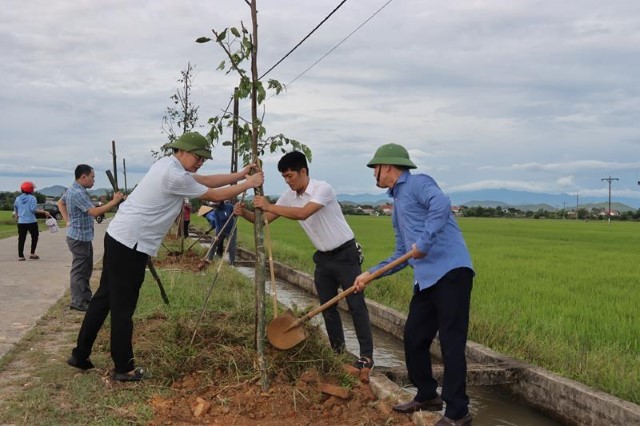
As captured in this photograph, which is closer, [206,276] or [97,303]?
[97,303]

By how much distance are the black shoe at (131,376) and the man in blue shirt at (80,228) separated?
2.99 m

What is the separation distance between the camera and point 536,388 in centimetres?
450

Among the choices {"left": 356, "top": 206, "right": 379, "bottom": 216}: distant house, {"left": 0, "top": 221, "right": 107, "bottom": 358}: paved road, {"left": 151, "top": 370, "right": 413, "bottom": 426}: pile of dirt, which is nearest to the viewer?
{"left": 151, "top": 370, "right": 413, "bottom": 426}: pile of dirt

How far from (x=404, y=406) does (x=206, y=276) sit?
6.47 metres

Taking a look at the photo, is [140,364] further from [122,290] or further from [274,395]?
[274,395]

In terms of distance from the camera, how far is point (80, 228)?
7.09m

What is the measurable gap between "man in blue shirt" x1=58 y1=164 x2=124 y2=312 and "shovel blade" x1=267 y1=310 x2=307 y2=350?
3541mm

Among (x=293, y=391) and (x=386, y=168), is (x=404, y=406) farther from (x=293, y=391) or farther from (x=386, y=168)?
(x=386, y=168)

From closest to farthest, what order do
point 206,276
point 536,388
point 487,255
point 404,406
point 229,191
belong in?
point 404,406 < point 229,191 < point 536,388 < point 206,276 < point 487,255

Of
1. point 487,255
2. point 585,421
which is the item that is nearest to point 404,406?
point 585,421

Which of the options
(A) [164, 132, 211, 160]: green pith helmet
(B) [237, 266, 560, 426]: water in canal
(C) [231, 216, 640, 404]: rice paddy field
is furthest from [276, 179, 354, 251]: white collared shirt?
(C) [231, 216, 640, 404]: rice paddy field

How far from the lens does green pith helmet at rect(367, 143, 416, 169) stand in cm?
374

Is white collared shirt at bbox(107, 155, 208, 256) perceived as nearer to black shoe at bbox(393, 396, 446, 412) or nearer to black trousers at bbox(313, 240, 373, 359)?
black trousers at bbox(313, 240, 373, 359)

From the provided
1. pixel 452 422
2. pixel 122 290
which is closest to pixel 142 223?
pixel 122 290
